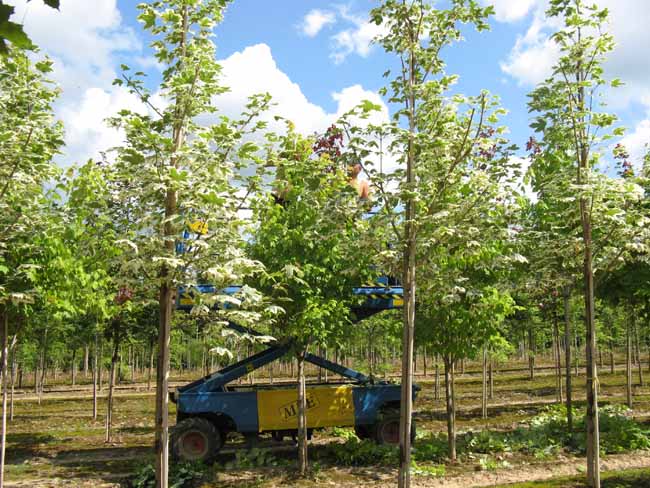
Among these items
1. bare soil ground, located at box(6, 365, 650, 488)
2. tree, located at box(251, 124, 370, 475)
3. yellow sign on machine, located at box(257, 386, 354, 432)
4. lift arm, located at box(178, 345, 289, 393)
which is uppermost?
tree, located at box(251, 124, 370, 475)

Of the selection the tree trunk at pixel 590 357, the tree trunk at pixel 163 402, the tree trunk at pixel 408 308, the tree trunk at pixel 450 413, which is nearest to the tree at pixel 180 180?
the tree trunk at pixel 163 402

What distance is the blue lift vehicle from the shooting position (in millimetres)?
11930

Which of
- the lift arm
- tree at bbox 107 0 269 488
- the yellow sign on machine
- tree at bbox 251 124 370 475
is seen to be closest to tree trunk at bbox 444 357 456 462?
the yellow sign on machine

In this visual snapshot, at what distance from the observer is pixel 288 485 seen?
10406mm

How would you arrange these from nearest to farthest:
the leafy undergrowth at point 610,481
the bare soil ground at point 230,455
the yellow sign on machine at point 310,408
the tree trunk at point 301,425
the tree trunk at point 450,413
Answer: the leafy undergrowth at point 610,481, the bare soil ground at point 230,455, the tree trunk at point 301,425, the tree trunk at point 450,413, the yellow sign on machine at point 310,408

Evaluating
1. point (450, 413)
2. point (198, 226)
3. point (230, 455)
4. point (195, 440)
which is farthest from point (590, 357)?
point (230, 455)

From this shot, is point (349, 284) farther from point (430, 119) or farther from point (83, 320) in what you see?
point (83, 320)

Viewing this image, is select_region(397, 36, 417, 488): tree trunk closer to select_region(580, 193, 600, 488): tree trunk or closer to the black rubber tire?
select_region(580, 193, 600, 488): tree trunk

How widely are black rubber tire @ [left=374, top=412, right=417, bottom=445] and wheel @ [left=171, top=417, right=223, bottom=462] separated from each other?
134 inches

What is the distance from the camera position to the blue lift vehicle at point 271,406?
1193 cm

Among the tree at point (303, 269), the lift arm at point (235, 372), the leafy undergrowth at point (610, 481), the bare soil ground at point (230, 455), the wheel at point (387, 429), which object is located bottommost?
the bare soil ground at point (230, 455)

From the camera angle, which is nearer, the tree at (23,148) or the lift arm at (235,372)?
the tree at (23,148)

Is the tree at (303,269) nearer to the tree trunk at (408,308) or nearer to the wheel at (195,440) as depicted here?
the wheel at (195,440)

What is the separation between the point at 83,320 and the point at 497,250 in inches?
591
